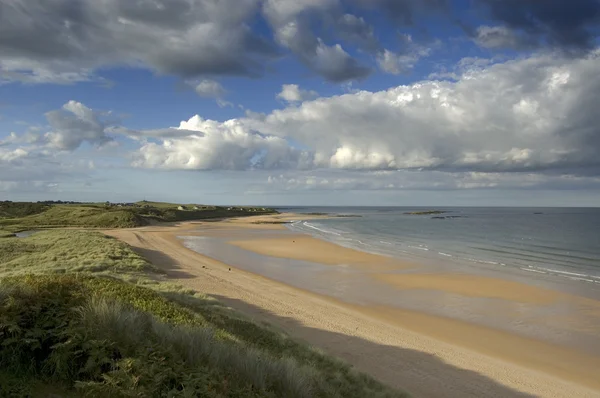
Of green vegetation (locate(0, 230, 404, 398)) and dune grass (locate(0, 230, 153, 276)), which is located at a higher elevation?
green vegetation (locate(0, 230, 404, 398))

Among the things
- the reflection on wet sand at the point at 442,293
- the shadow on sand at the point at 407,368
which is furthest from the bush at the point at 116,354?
the reflection on wet sand at the point at 442,293

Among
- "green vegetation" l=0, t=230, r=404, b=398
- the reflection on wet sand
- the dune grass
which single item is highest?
"green vegetation" l=0, t=230, r=404, b=398

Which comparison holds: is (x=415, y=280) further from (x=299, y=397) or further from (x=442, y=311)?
(x=299, y=397)

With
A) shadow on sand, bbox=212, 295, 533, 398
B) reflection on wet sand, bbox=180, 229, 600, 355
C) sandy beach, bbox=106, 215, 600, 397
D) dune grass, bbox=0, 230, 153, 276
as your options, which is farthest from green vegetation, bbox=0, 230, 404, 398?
dune grass, bbox=0, 230, 153, 276

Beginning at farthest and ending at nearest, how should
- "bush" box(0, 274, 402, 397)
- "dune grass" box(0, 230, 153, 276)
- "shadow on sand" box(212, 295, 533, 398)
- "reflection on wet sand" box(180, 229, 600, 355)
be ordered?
"dune grass" box(0, 230, 153, 276) → "reflection on wet sand" box(180, 229, 600, 355) → "shadow on sand" box(212, 295, 533, 398) → "bush" box(0, 274, 402, 397)

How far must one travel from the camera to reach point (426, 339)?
1636 centimetres

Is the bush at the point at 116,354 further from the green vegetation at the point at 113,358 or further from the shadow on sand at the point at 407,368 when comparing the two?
the shadow on sand at the point at 407,368

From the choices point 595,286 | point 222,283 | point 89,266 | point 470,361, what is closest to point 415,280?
point 595,286

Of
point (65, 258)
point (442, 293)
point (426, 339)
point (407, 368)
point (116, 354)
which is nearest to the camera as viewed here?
point (116, 354)

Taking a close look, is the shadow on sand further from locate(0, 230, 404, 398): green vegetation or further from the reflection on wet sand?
the reflection on wet sand

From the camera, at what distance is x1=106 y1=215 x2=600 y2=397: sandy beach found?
12320 mm

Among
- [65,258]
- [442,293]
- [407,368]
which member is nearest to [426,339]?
[407,368]

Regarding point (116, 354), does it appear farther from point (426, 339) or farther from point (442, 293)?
point (442, 293)

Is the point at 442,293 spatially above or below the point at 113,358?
below
